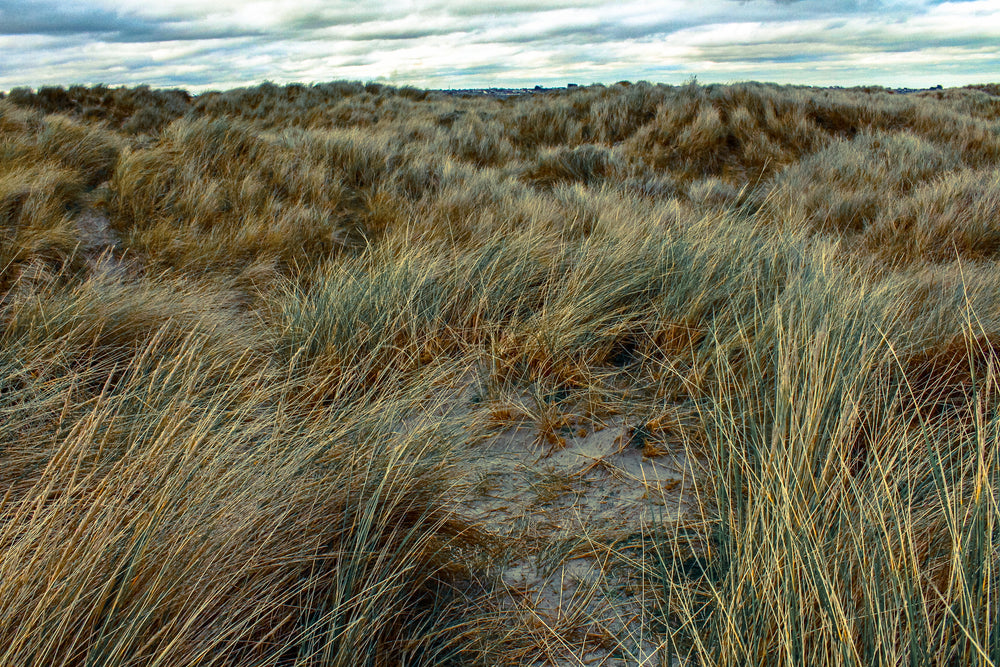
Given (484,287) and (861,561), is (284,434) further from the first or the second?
(861,561)

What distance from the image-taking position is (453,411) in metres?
2.39

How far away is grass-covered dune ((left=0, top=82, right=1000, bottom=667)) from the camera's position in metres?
1.18

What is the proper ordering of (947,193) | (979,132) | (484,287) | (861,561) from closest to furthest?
1. (861,561)
2. (484,287)
3. (947,193)
4. (979,132)

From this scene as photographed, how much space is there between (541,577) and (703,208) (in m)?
4.77

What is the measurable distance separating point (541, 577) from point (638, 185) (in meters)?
5.69

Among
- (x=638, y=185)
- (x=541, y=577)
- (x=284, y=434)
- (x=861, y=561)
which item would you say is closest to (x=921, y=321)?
(x=861, y=561)

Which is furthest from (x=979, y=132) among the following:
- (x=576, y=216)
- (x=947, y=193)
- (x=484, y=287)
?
(x=484, y=287)

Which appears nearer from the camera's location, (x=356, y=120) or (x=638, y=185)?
(x=638, y=185)

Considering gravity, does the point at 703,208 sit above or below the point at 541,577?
above

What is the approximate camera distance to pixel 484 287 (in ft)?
9.70

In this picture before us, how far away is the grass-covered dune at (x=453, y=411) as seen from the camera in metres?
1.18

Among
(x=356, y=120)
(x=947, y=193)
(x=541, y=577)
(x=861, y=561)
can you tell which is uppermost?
(x=356, y=120)

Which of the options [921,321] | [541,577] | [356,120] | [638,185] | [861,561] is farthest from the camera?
[356,120]

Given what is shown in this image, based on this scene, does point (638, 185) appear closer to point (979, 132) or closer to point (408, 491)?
point (408, 491)
